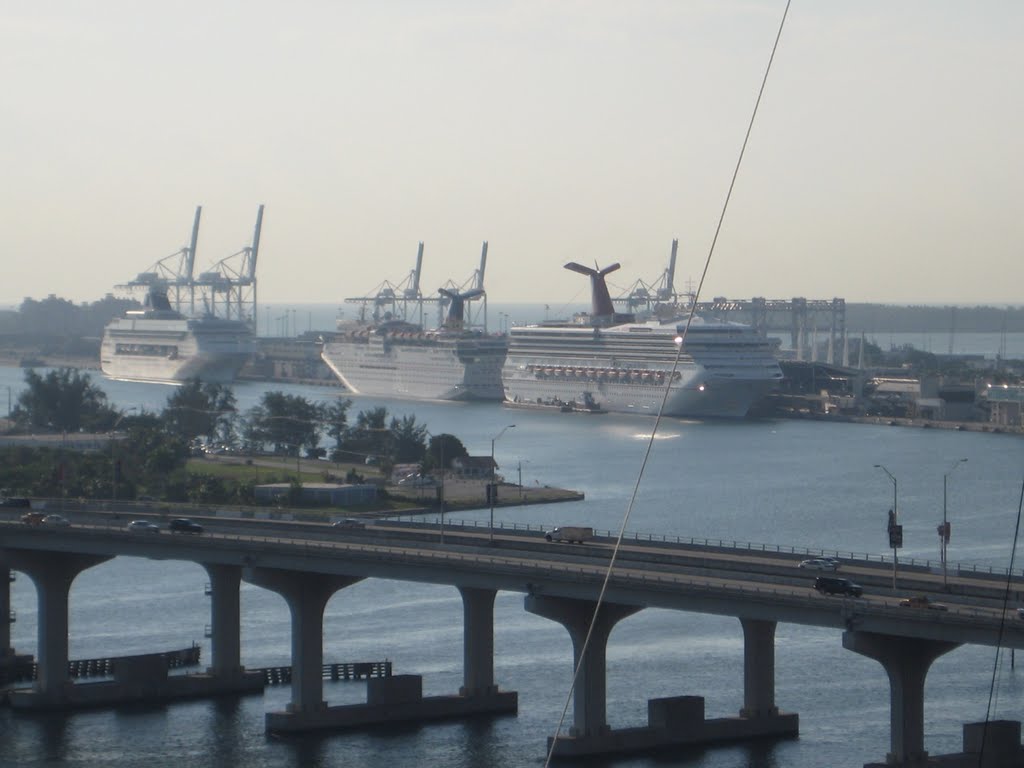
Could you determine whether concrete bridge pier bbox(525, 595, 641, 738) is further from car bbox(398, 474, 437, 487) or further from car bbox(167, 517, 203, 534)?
car bbox(398, 474, 437, 487)

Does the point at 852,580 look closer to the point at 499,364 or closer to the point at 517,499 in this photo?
the point at 517,499

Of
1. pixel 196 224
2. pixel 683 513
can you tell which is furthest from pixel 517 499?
pixel 196 224

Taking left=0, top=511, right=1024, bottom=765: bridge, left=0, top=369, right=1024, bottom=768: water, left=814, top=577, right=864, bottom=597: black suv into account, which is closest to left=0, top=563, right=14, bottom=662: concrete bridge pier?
left=0, top=511, right=1024, bottom=765: bridge

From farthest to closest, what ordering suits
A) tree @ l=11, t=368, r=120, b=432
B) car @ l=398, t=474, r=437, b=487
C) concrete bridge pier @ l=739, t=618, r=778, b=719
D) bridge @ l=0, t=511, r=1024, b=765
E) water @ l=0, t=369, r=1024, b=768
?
tree @ l=11, t=368, r=120, b=432 → car @ l=398, t=474, r=437, b=487 → water @ l=0, t=369, r=1024, b=768 → concrete bridge pier @ l=739, t=618, r=778, b=719 → bridge @ l=0, t=511, r=1024, b=765

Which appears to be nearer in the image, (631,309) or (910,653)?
(910,653)

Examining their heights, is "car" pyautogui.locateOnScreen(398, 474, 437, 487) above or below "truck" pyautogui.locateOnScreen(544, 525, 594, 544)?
below

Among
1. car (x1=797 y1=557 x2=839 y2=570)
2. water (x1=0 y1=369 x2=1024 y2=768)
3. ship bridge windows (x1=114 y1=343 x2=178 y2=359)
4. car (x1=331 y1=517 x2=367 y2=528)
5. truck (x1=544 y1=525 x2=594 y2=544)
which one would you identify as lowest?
water (x1=0 y1=369 x2=1024 y2=768)

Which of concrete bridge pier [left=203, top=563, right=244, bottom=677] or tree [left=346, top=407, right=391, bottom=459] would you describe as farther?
tree [left=346, top=407, right=391, bottom=459]
